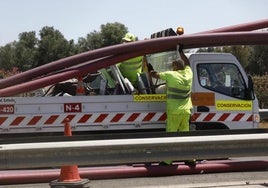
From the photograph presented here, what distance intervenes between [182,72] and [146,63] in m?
1.15

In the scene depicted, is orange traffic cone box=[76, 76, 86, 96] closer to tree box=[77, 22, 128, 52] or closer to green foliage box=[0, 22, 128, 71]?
green foliage box=[0, 22, 128, 71]

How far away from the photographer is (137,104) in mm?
9133

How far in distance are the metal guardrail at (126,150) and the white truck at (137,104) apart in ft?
11.3

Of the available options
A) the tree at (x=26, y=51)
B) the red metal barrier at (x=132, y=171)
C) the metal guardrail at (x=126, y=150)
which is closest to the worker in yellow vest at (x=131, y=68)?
the red metal barrier at (x=132, y=171)

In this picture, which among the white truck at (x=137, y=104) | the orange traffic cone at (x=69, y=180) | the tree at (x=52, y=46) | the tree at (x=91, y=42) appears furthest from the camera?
the tree at (x=91, y=42)

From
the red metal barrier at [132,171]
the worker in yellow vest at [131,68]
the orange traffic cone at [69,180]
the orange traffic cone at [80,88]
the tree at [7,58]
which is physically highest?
the tree at [7,58]

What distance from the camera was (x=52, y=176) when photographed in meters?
7.69

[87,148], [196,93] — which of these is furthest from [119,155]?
[196,93]

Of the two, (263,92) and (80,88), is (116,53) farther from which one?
(263,92)

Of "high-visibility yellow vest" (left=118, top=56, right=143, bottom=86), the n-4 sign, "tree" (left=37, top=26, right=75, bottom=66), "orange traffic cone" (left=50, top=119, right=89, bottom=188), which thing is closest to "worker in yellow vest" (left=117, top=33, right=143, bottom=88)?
"high-visibility yellow vest" (left=118, top=56, right=143, bottom=86)

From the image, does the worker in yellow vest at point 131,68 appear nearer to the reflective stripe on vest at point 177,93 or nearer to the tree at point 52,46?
the reflective stripe on vest at point 177,93

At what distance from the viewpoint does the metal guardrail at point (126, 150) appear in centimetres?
524

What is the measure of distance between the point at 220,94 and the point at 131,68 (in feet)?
6.06

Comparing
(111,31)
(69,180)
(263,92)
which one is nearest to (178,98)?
(69,180)
